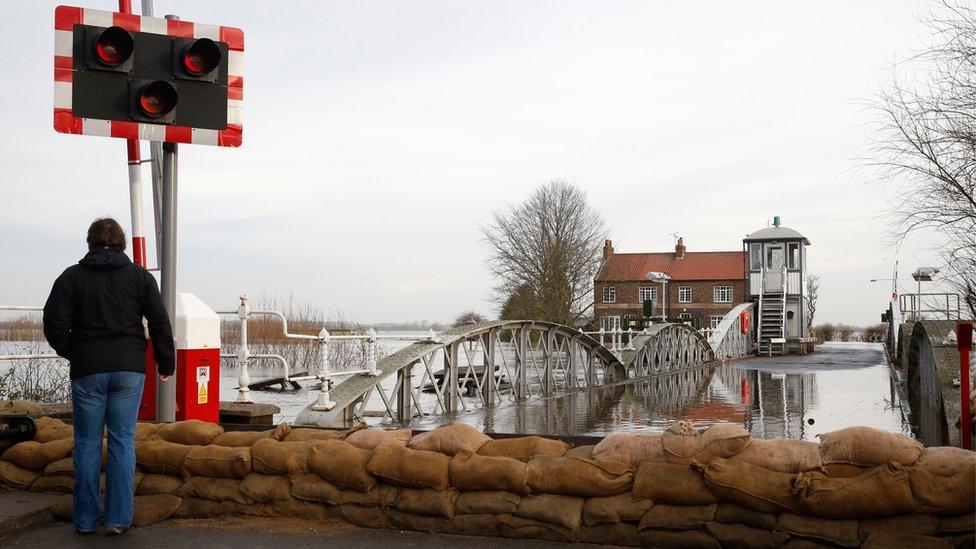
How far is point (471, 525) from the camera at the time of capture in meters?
5.34

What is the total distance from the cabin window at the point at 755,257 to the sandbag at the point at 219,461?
47.2 meters

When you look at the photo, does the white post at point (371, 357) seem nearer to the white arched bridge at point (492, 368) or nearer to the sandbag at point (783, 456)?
the white arched bridge at point (492, 368)

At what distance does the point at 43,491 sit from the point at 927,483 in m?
5.51

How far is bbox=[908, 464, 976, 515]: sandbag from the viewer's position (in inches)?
168

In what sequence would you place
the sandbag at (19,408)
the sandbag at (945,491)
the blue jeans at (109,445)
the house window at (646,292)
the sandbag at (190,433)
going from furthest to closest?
the house window at (646,292) → the sandbag at (19,408) → the sandbag at (190,433) → the blue jeans at (109,445) → the sandbag at (945,491)

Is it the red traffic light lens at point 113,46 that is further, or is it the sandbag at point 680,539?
the red traffic light lens at point 113,46

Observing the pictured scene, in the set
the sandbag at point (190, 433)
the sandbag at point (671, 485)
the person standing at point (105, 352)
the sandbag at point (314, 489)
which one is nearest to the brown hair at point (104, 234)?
the person standing at point (105, 352)

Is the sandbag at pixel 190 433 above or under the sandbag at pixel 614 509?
above

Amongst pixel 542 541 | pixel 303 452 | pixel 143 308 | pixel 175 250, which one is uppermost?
pixel 175 250

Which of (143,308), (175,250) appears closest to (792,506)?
(143,308)

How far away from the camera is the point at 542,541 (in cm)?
520

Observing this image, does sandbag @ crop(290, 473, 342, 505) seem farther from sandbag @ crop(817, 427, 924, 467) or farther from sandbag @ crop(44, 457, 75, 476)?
sandbag @ crop(817, 427, 924, 467)

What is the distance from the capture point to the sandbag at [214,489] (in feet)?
19.1

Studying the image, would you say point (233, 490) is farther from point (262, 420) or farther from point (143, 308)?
point (262, 420)
